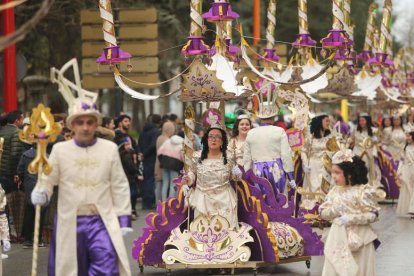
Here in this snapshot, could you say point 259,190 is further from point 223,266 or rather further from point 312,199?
point 312,199

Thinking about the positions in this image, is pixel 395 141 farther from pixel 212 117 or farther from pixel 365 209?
pixel 365 209

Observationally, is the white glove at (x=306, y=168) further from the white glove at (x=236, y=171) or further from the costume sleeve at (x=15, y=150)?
the white glove at (x=236, y=171)

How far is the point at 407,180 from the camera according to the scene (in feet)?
72.3

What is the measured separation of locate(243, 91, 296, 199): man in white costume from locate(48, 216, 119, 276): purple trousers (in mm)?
5749

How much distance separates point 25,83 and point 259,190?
674 inches

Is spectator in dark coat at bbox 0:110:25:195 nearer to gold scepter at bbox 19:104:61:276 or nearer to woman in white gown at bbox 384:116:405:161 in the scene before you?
gold scepter at bbox 19:104:61:276

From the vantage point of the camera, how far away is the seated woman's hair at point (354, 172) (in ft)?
38.3

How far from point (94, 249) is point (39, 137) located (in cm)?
103

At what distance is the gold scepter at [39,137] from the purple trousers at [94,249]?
37 cm

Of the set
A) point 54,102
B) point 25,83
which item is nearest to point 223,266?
point 25,83

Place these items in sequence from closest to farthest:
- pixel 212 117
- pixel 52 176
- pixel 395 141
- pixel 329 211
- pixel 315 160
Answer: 1. pixel 52 176
2. pixel 329 211
3. pixel 212 117
4. pixel 315 160
5. pixel 395 141

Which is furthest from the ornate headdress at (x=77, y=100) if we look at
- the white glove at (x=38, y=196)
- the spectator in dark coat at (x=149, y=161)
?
the spectator in dark coat at (x=149, y=161)

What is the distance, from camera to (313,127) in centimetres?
2022

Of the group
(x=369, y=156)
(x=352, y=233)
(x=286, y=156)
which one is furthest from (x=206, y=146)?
(x=369, y=156)
